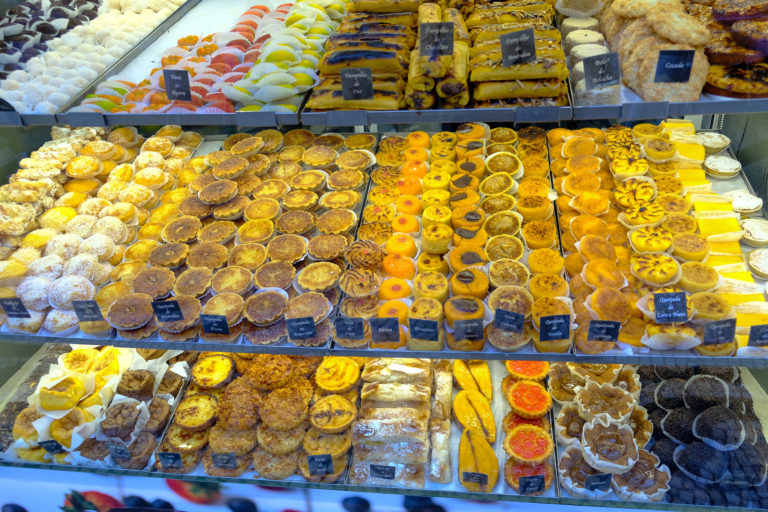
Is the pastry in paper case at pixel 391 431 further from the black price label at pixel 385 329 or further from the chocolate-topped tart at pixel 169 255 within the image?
the chocolate-topped tart at pixel 169 255

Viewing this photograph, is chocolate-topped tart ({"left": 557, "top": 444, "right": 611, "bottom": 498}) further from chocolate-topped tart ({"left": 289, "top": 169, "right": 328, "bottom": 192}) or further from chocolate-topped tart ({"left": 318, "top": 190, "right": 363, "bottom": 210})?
chocolate-topped tart ({"left": 289, "top": 169, "right": 328, "bottom": 192})

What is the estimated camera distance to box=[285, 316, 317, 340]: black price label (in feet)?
6.91

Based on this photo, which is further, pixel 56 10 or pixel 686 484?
pixel 56 10

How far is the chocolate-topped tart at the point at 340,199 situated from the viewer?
269 cm

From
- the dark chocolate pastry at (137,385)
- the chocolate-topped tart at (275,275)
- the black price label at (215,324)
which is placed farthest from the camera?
the dark chocolate pastry at (137,385)

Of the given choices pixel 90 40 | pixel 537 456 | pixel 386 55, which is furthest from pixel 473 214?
pixel 90 40

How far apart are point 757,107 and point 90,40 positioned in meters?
3.24

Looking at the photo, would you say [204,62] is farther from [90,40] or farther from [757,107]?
[757,107]

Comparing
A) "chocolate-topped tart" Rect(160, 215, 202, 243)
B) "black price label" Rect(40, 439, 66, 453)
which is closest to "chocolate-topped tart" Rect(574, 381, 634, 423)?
"chocolate-topped tart" Rect(160, 215, 202, 243)

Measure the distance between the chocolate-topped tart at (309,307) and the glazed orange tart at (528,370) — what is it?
0.93 metres

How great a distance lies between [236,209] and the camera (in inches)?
107

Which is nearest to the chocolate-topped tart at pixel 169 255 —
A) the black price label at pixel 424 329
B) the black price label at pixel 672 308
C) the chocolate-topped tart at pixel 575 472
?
the black price label at pixel 424 329

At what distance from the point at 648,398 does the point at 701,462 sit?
0.34 meters

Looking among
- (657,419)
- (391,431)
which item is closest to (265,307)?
(391,431)
